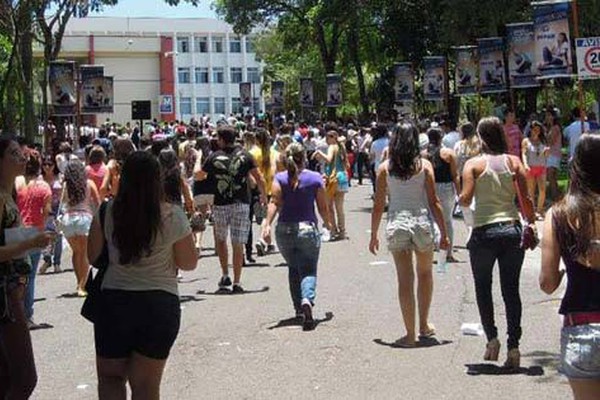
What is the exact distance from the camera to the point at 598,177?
173 inches

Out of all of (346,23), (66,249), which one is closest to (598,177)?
(66,249)

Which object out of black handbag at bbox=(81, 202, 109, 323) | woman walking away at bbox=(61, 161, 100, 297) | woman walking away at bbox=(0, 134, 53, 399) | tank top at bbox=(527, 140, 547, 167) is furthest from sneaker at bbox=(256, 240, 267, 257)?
black handbag at bbox=(81, 202, 109, 323)

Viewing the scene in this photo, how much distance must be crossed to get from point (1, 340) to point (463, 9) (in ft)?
73.9

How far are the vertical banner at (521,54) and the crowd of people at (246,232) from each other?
732 centimetres

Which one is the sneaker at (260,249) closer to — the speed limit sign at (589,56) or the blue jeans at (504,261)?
the speed limit sign at (589,56)

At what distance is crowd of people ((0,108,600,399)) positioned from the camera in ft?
14.5

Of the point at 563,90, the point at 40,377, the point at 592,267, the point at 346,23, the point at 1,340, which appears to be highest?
the point at 346,23

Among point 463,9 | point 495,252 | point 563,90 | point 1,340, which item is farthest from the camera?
point 563,90

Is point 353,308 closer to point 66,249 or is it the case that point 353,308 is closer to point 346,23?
point 66,249

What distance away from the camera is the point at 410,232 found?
8.39m

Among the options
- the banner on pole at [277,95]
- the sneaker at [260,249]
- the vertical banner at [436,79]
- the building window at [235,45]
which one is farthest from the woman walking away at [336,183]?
the building window at [235,45]

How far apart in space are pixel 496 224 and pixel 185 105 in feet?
332

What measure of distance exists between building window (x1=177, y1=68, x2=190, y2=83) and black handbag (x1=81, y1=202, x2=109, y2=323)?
101m

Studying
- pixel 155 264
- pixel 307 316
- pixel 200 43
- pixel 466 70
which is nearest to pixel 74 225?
pixel 307 316
